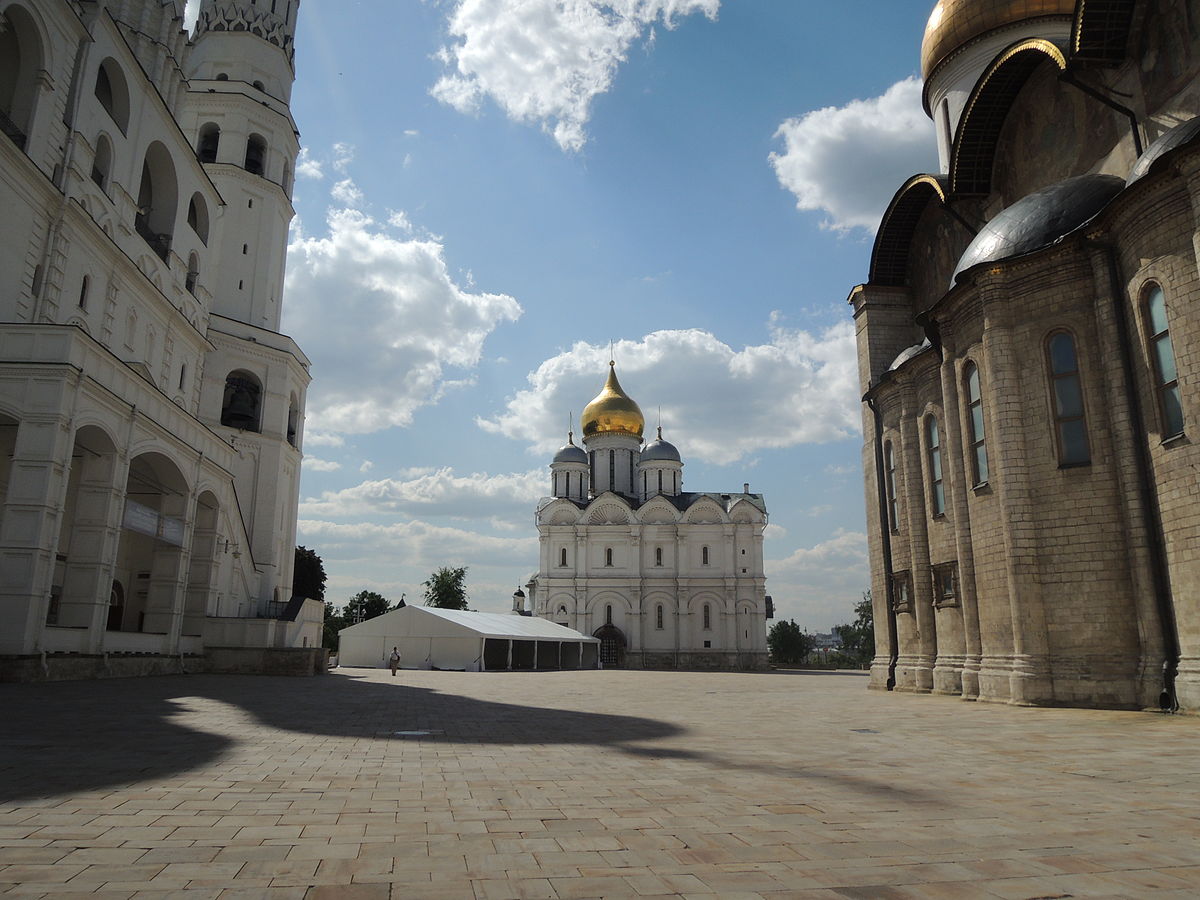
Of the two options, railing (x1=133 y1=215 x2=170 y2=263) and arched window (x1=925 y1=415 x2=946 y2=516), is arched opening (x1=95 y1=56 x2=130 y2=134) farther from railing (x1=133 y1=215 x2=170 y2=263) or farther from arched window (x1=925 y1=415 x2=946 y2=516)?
arched window (x1=925 y1=415 x2=946 y2=516)

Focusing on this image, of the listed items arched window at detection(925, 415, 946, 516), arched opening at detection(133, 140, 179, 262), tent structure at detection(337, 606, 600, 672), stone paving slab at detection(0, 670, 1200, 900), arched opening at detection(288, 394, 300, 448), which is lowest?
stone paving slab at detection(0, 670, 1200, 900)

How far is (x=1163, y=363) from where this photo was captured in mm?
13672

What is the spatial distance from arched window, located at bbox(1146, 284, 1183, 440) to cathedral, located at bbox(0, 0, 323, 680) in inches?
782

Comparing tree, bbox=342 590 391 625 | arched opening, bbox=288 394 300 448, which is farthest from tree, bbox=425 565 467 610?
arched opening, bbox=288 394 300 448

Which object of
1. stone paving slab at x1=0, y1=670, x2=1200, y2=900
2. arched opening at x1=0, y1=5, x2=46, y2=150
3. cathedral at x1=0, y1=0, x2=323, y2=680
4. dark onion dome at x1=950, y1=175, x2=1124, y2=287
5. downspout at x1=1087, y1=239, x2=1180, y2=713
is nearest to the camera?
stone paving slab at x1=0, y1=670, x2=1200, y2=900

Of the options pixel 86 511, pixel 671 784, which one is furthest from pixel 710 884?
pixel 86 511

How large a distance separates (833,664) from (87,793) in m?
78.7

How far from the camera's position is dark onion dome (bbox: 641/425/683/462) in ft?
211

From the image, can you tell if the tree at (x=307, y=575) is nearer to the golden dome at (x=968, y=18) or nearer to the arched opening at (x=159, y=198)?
the arched opening at (x=159, y=198)

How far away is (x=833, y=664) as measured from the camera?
77.9 meters

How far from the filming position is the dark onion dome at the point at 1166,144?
42.3 feet

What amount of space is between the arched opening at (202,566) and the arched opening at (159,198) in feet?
27.6

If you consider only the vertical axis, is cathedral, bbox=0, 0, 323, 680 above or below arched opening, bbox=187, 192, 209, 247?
below

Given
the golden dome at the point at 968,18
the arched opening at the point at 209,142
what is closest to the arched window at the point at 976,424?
the golden dome at the point at 968,18
